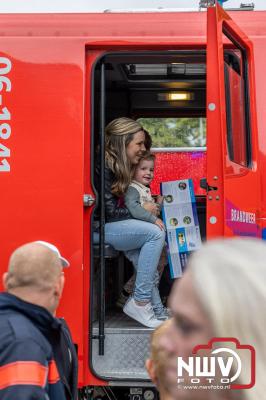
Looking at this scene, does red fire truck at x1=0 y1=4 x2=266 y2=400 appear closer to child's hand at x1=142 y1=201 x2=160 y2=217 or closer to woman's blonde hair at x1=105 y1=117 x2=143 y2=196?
woman's blonde hair at x1=105 y1=117 x2=143 y2=196

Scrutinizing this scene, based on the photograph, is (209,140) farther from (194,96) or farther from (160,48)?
(194,96)

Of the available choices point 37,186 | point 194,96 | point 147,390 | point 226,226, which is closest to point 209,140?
point 226,226

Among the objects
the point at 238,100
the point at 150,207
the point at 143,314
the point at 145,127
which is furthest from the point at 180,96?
the point at 143,314

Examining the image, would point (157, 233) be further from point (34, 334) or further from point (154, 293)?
point (34, 334)

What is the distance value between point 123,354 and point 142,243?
66 cm

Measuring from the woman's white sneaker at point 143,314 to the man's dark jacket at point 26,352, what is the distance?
146 centimetres

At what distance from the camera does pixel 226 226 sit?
3135 mm

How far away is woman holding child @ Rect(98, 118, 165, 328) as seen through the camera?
3727 mm

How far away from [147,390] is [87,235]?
0.97m

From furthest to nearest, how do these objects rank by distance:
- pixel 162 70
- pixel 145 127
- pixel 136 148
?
pixel 145 127 < pixel 162 70 < pixel 136 148

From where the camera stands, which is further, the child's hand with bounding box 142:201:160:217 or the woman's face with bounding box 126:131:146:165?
the woman's face with bounding box 126:131:146:165

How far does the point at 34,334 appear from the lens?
2.05 meters

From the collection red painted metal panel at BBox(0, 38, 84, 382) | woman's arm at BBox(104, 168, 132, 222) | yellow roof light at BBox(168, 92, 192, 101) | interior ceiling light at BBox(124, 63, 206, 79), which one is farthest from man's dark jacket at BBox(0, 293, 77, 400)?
yellow roof light at BBox(168, 92, 192, 101)

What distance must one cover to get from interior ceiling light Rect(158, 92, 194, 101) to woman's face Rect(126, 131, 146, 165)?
1.02 m
